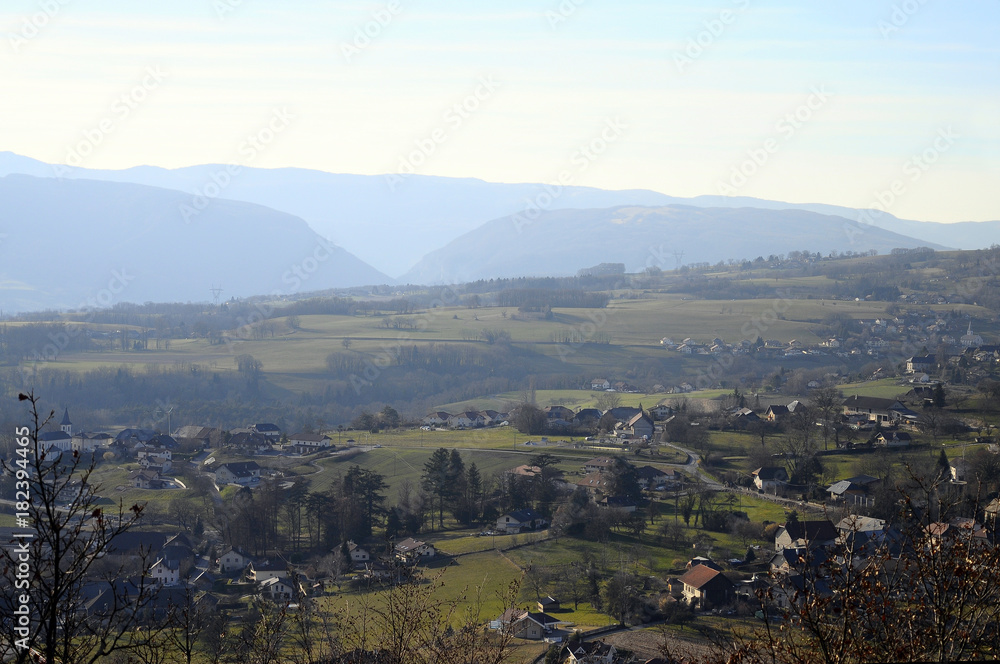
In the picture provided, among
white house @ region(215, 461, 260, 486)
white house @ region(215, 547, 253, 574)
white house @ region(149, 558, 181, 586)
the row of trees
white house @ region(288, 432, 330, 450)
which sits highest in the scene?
the row of trees

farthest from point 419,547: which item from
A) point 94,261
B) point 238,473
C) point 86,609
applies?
point 94,261

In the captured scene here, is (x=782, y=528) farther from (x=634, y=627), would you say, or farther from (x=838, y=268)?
(x=838, y=268)

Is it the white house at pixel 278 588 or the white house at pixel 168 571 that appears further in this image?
the white house at pixel 168 571

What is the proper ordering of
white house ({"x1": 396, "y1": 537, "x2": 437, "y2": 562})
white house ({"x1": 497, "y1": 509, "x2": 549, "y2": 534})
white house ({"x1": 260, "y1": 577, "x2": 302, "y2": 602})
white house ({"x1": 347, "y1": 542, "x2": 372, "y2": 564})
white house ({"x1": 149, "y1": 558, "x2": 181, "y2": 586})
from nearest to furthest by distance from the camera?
white house ({"x1": 260, "y1": 577, "x2": 302, "y2": 602}) < white house ({"x1": 149, "y1": 558, "x2": 181, "y2": 586}) < white house ({"x1": 396, "y1": 537, "x2": 437, "y2": 562}) < white house ({"x1": 347, "y1": 542, "x2": 372, "y2": 564}) < white house ({"x1": 497, "y1": 509, "x2": 549, "y2": 534})

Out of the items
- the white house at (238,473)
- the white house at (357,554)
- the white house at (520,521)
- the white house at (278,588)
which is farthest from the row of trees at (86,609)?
the white house at (238,473)

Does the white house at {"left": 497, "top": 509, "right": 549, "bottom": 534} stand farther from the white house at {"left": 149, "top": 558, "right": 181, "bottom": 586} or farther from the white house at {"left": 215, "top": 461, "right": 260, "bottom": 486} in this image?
the white house at {"left": 215, "top": 461, "right": 260, "bottom": 486}

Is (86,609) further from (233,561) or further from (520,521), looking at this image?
(520,521)

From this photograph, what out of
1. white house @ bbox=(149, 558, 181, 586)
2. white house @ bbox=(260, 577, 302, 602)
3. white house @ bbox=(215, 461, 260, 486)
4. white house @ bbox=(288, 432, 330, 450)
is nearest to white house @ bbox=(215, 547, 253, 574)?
white house @ bbox=(149, 558, 181, 586)

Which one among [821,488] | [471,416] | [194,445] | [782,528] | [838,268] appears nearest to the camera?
[782,528]

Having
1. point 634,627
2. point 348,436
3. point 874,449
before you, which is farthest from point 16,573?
point 348,436

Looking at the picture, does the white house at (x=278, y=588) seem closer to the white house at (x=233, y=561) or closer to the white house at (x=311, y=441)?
the white house at (x=233, y=561)

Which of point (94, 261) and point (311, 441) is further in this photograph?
point (94, 261)
